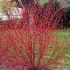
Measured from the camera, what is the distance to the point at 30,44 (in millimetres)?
8875

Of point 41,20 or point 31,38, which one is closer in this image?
point 31,38

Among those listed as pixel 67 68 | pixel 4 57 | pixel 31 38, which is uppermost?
pixel 31 38

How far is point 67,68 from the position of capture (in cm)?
1085

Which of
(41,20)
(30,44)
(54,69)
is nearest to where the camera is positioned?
(30,44)

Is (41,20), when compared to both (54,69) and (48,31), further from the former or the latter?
(54,69)

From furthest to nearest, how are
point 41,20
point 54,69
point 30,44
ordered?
point 54,69 < point 41,20 < point 30,44

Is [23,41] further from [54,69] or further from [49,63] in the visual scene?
[54,69]

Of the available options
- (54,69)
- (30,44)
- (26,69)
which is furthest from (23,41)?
(54,69)

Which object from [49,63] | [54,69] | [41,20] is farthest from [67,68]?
[41,20]

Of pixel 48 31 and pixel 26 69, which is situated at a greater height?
pixel 48 31

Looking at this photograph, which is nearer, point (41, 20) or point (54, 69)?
point (41, 20)

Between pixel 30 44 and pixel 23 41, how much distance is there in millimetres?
193

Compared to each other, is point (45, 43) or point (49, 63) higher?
point (45, 43)

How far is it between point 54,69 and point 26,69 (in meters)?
1.33
